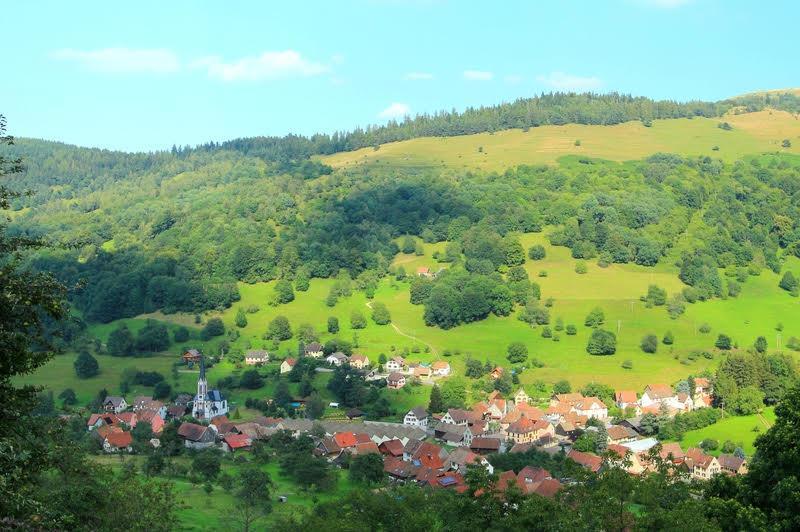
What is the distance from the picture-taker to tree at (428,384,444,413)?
59281 mm

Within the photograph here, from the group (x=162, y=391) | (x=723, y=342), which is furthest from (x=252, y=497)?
(x=723, y=342)

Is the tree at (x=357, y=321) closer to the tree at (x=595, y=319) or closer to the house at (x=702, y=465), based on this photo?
the tree at (x=595, y=319)

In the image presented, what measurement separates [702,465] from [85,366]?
1831 inches

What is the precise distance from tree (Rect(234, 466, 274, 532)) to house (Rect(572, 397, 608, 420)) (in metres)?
25.4

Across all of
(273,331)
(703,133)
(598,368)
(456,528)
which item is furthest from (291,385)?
(703,133)

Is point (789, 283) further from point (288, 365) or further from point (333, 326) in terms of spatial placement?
point (288, 365)

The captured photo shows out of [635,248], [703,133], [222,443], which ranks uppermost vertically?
[703,133]

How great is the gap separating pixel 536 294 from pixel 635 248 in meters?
15.6

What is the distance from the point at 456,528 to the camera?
20375 millimetres

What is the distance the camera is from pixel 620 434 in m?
54.1

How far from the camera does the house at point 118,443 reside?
165 feet

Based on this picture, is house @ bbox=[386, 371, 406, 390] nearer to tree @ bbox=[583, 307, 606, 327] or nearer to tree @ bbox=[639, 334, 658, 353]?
tree @ bbox=[583, 307, 606, 327]

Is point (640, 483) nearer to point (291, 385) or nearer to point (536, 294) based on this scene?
point (291, 385)

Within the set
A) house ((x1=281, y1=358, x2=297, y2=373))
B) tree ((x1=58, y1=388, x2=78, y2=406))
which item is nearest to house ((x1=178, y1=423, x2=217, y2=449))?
tree ((x1=58, y1=388, x2=78, y2=406))
